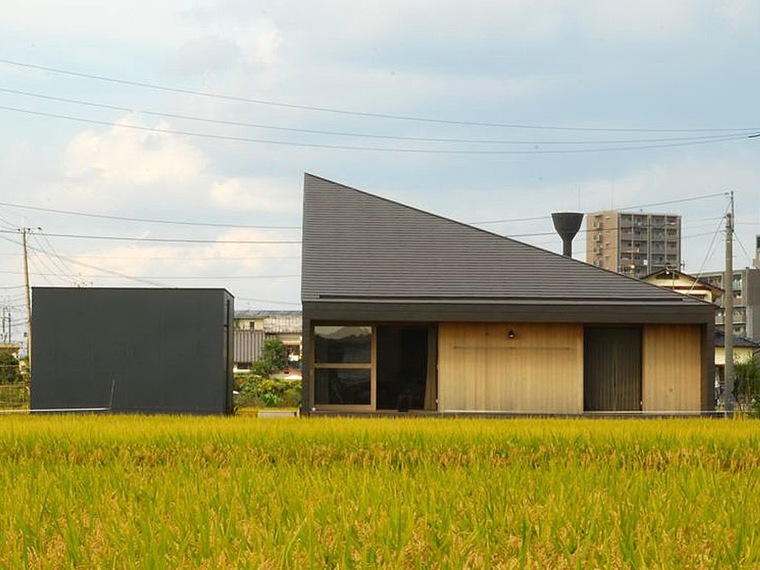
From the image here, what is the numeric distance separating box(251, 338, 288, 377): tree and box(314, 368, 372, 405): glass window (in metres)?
41.8

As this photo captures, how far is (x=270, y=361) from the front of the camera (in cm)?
7031

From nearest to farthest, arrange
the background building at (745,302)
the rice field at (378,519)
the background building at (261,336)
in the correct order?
the rice field at (378,519) → the background building at (745,302) → the background building at (261,336)

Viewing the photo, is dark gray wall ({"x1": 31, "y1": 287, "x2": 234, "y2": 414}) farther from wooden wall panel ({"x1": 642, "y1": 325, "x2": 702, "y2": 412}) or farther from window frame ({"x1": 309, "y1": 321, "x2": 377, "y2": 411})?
wooden wall panel ({"x1": 642, "y1": 325, "x2": 702, "y2": 412})

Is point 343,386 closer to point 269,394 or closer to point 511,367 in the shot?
point 511,367

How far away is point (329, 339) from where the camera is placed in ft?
91.1

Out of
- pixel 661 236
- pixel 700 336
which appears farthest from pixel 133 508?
Answer: pixel 661 236

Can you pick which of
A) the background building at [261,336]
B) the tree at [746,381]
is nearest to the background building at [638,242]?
the background building at [261,336]

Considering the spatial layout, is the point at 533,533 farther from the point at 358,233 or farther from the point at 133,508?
the point at 358,233

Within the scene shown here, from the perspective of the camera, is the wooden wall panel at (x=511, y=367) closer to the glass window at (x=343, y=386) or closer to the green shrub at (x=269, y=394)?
the glass window at (x=343, y=386)

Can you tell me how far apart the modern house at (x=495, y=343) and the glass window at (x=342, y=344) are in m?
0.02

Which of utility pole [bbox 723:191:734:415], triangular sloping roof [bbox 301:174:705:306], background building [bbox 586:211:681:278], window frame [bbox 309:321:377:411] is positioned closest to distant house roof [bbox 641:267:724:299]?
utility pole [bbox 723:191:734:415]

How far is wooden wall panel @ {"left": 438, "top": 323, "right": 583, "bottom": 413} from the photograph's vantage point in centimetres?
2728

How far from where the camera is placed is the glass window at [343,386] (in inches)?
1084

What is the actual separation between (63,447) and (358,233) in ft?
54.7
